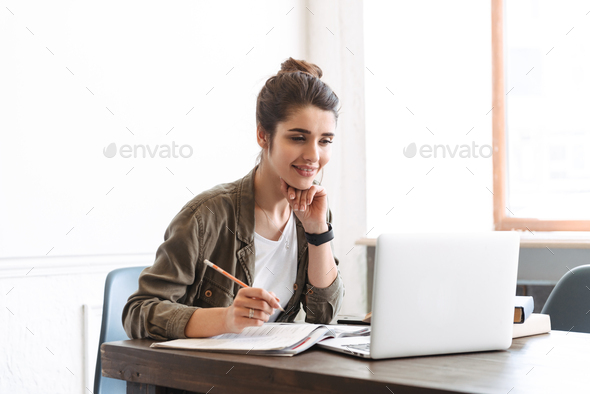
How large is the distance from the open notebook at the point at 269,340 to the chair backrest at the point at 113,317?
55 centimetres

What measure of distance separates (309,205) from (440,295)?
23.3 inches

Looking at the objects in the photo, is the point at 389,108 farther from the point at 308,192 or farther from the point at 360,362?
the point at 360,362

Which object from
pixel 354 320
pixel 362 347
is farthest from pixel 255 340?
pixel 354 320

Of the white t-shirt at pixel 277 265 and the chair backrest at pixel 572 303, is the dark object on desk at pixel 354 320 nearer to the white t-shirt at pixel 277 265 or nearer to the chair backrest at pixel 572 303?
the white t-shirt at pixel 277 265

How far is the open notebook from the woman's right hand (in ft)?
0.11

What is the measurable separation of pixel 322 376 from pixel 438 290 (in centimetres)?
24

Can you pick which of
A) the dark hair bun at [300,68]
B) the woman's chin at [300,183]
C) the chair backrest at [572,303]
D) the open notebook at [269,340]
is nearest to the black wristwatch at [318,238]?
the woman's chin at [300,183]

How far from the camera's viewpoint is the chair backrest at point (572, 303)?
150cm

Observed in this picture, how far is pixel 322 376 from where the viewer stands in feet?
2.54

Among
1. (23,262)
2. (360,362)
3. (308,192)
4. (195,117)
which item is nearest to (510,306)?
(360,362)

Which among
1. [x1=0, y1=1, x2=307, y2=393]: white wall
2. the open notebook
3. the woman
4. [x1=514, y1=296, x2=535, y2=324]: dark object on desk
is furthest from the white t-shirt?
[x1=0, y1=1, x2=307, y2=393]: white wall

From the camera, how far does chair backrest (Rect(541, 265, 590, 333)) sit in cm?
150

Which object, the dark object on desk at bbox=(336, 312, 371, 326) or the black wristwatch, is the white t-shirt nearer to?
the black wristwatch

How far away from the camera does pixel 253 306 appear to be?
3.19ft
